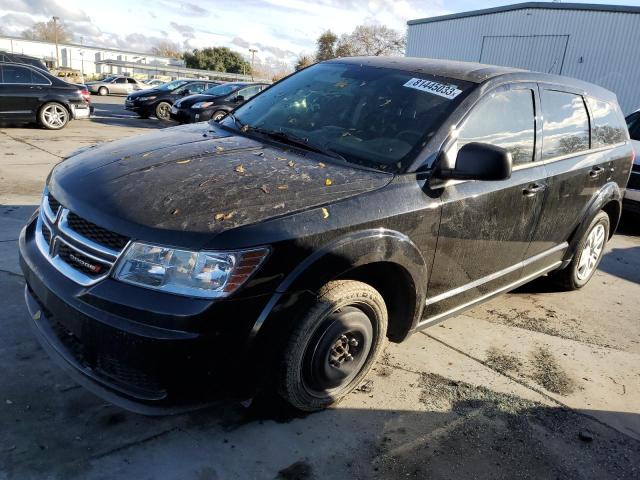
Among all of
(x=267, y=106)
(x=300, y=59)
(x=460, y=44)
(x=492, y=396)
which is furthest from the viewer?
(x=300, y=59)

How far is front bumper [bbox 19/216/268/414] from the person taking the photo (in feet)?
6.93

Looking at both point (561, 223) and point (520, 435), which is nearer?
point (520, 435)

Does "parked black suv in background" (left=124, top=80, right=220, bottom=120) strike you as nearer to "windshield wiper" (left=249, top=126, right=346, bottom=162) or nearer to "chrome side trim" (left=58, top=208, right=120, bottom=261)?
"windshield wiper" (left=249, top=126, right=346, bottom=162)

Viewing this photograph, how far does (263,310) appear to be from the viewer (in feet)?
7.38

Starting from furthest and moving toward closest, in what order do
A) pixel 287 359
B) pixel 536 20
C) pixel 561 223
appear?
1. pixel 536 20
2. pixel 561 223
3. pixel 287 359

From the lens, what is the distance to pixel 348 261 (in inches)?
98.3

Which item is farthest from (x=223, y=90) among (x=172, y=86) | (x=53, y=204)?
(x=53, y=204)

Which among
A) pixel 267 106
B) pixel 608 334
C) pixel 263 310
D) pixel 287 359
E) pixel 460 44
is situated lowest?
pixel 608 334

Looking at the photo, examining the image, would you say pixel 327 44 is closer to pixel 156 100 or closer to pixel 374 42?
pixel 374 42

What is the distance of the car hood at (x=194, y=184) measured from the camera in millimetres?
2236

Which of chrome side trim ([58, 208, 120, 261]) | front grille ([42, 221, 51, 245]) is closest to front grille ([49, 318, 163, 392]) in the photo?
chrome side trim ([58, 208, 120, 261])

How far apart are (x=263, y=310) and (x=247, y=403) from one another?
1.75 ft

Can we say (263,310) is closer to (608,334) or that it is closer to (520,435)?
(520,435)

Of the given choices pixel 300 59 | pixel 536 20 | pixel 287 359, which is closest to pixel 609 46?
pixel 536 20
